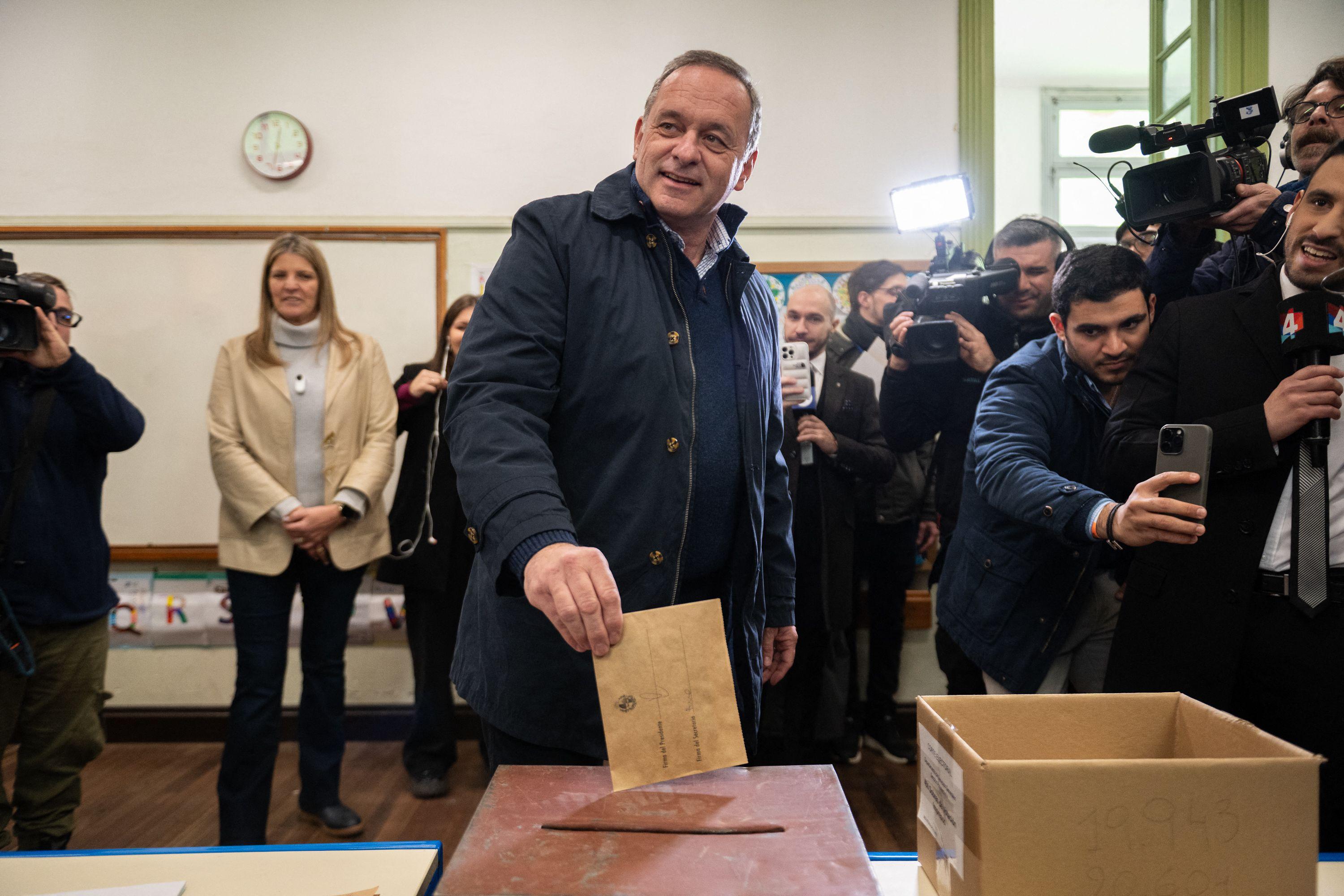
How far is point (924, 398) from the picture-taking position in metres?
2.35

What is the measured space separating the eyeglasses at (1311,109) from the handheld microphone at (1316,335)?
56 cm

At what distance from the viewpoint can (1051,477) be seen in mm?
1558

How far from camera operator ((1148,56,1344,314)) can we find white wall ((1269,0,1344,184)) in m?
1.58

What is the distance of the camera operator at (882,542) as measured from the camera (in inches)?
117

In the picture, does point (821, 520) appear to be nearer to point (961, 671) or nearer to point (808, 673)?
point (808, 673)

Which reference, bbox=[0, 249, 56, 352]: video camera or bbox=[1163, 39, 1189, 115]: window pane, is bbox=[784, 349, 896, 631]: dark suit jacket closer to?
bbox=[1163, 39, 1189, 115]: window pane

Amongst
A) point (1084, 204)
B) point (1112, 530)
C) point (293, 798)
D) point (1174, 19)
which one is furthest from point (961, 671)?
point (1084, 204)

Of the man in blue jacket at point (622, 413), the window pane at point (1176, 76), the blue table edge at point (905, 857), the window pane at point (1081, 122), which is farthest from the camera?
the window pane at point (1081, 122)

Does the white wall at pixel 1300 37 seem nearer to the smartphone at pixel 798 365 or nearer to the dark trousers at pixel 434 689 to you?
the smartphone at pixel 798 365

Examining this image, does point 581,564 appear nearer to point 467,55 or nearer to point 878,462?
point 878,462

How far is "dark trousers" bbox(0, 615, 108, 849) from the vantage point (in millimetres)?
1998

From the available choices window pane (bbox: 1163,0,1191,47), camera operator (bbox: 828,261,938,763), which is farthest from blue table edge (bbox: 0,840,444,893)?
window pane (bbox: 1163,0,1191,47)

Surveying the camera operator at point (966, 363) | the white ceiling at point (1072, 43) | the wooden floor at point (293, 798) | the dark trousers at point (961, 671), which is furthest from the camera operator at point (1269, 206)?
the white ceiling at point (1072, 43)

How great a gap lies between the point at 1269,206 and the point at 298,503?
2.30m
